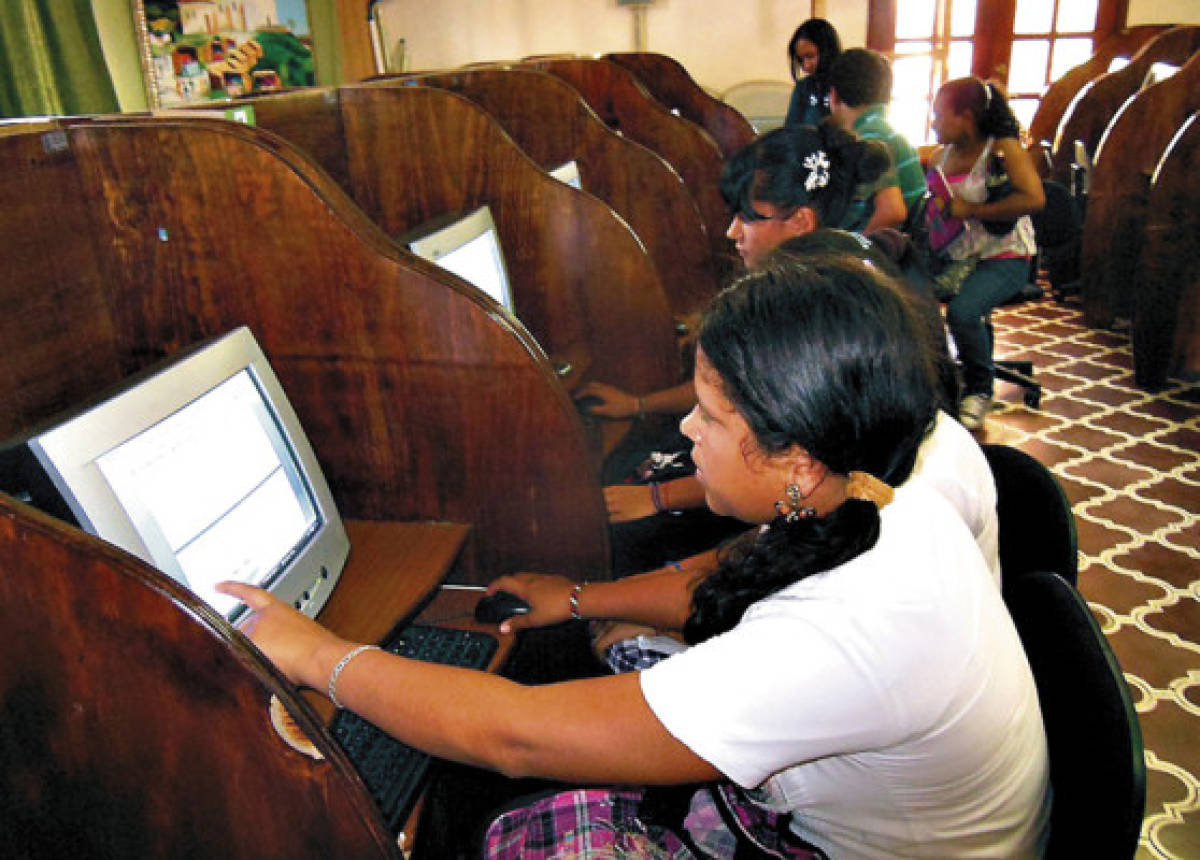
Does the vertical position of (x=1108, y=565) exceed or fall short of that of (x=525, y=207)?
it falls short

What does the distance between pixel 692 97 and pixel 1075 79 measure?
2.77m

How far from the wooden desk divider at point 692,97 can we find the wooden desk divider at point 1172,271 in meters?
1.51

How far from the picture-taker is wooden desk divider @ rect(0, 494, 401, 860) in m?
0.75

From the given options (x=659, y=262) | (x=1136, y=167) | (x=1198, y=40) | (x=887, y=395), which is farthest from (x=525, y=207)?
(x=1198, y=40)

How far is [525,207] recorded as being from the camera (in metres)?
2.01

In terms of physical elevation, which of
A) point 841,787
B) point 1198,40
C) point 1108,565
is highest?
point 1198,40

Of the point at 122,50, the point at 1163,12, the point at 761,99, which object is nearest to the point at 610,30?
the point at 761,99

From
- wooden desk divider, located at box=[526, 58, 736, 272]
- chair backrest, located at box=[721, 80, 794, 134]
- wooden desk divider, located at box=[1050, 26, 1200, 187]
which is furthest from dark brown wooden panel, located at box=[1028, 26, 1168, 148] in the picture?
wooden desk divider, located at box=[526, 58, 736, 272]

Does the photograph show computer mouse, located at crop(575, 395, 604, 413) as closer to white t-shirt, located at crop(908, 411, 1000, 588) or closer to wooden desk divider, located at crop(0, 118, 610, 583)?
wooden desk divider, located at crop(0, 118, 610, 583)

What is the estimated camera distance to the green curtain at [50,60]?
8.30 feet

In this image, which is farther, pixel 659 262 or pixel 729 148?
pixel 729 148

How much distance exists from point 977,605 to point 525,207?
142 cm

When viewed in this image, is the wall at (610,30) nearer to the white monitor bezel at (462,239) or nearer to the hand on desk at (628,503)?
the white monitor bezel at (462,239)

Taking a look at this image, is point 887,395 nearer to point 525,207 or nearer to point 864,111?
point 525,207
